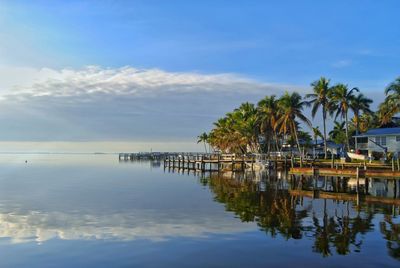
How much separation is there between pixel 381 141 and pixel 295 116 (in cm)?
1518

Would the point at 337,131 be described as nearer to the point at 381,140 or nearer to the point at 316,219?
the point at 381,140

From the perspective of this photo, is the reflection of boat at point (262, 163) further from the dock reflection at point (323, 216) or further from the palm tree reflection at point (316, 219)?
the palm tree reflection at point (316, 219)

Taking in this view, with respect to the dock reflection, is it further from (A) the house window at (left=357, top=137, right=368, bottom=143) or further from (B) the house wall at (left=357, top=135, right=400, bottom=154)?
(A) the house window at (left=357, top=137, right=368, bottom=143)

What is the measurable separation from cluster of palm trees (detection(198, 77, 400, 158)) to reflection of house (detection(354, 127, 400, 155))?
2020 millimetres

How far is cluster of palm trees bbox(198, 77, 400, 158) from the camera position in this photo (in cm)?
6594

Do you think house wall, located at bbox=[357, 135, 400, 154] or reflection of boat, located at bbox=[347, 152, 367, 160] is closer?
reflection of boat, located at bbox=[347, 152, 367, 160]

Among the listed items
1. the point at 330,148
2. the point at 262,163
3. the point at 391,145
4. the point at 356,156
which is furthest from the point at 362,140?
the point at 262,163

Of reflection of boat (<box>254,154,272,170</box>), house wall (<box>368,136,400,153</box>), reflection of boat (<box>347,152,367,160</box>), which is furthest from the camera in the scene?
reflection of boat (<box>254,154,272,170</box>)

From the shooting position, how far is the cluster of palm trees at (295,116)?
65.9 meters

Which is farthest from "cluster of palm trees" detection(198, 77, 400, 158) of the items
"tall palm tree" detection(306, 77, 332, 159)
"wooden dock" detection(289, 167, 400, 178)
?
"wooden dock" detection(289, 167, 400, 178)

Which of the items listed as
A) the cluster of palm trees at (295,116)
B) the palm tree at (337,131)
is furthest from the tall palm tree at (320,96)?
the palm tree at (337,131)

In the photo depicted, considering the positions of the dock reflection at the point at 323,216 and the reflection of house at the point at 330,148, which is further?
the reflection of house at the point at 330,148

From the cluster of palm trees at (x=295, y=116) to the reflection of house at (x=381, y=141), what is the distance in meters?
2.02

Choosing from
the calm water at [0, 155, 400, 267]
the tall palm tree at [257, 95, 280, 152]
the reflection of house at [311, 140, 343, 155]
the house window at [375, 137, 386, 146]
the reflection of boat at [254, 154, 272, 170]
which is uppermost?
the tall palm tree at [257, 95, 280, 152]
